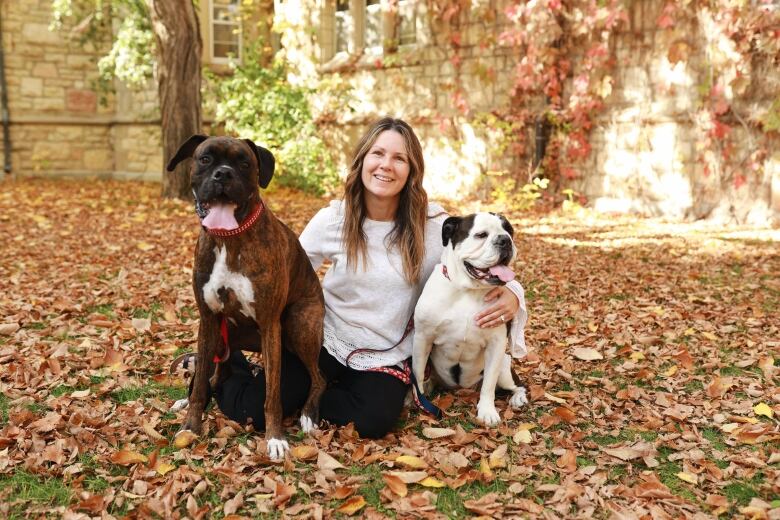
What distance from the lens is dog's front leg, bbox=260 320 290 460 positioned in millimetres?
3039

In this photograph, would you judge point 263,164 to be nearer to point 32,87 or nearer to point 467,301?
point 467,301

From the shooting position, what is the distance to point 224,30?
14.6 meters

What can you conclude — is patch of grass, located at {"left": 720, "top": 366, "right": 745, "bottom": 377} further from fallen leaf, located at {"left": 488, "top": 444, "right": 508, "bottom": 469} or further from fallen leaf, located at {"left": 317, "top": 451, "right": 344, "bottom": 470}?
fallen leaf, located at {"left": 317, "top": 451, "right": 344, "bottom": 470}

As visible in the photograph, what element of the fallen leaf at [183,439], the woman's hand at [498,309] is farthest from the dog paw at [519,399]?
the fallen leaf at [183,439]

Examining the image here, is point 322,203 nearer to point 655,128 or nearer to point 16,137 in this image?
point 655,128

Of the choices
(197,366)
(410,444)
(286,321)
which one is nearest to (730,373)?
(410,444)

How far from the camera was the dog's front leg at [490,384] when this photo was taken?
3.38 m

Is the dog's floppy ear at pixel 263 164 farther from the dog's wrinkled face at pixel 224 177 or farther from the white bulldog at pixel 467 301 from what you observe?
the white bulldog at pixel 467 301

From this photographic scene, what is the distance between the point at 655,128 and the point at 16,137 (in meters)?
12.4

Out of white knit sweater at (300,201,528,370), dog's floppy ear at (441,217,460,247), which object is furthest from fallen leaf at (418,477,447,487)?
dog's floppy ear at (441,217,460,247)

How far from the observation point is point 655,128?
33.4 feet

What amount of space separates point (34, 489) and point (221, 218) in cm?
130

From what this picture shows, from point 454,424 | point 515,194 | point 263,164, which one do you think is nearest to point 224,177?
point 263,164

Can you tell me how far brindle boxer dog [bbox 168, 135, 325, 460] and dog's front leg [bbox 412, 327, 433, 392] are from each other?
1.61ft
